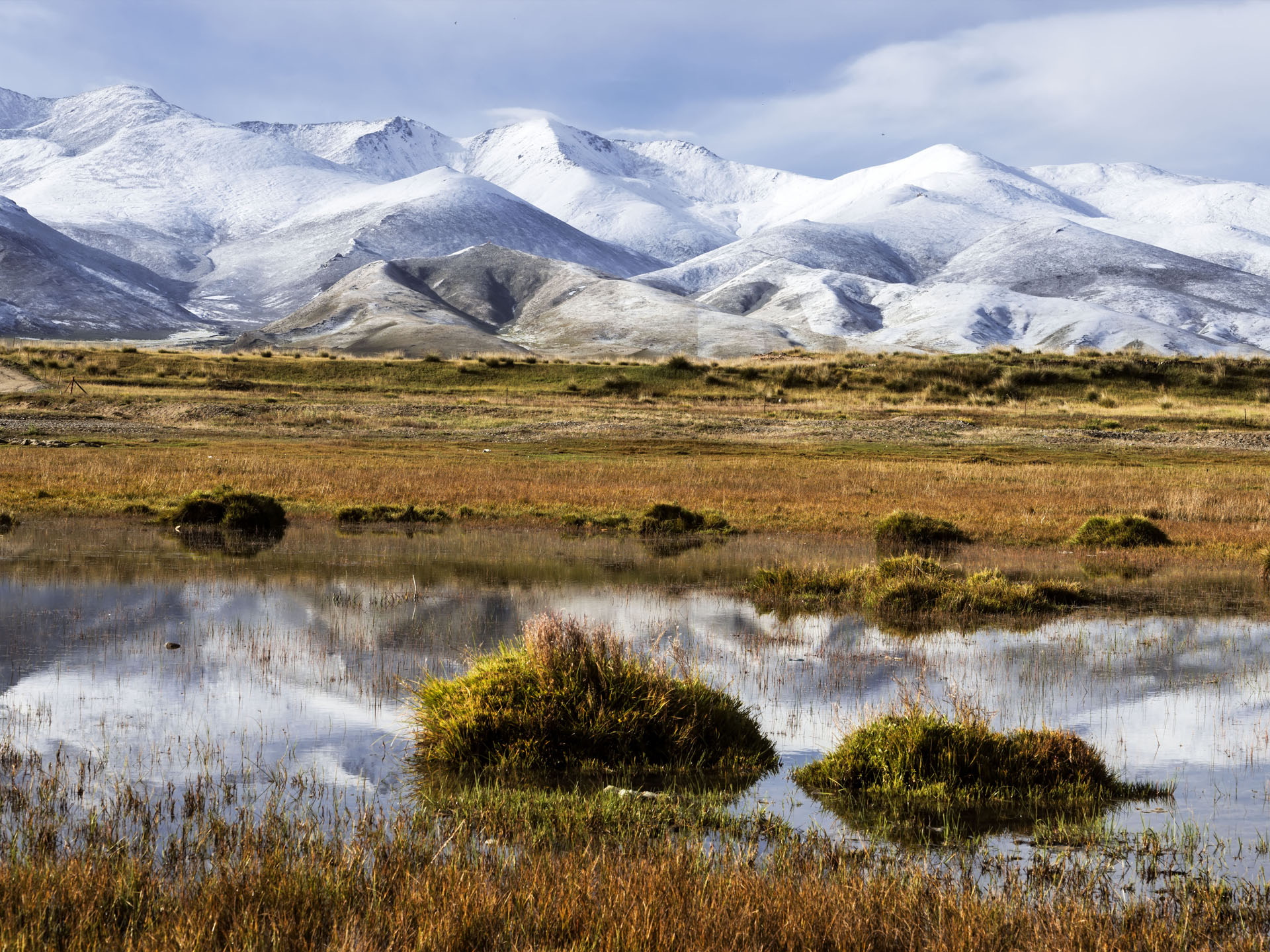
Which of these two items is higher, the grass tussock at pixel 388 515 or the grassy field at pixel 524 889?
the grassy field at pixel 524 889

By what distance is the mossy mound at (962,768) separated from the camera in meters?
9.84

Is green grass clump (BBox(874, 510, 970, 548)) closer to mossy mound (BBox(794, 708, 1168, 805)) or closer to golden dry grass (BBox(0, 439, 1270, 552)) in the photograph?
golden dry grass (BBox(0, 439, 1270, 552))

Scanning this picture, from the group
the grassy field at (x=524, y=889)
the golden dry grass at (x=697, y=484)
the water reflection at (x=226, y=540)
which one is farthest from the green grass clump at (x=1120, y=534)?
the grassy field at (x=524, y=889)

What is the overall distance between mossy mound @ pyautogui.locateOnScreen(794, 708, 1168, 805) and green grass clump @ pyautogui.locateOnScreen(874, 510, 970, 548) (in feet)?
57.6

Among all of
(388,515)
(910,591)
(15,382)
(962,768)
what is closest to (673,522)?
(388,515)

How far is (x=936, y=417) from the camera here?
69000mm

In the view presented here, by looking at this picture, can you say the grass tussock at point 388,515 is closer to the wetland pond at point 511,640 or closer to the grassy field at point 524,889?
the wetland pond at point 511,640

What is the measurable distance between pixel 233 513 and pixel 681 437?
33438 mm

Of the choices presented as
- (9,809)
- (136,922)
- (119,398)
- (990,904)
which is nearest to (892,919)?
(990,904)

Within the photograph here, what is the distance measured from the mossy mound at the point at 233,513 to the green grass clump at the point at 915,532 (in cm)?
1417

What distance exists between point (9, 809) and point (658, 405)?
67.3 metres

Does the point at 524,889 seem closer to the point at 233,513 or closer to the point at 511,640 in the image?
the point at 511,640

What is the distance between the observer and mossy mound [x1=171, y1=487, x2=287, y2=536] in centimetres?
2786

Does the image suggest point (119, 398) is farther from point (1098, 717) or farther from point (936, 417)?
point (1098, 717)
